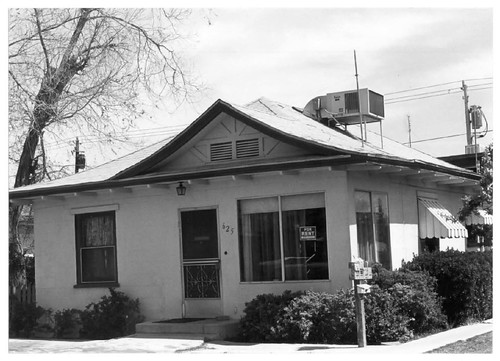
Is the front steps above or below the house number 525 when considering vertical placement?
below

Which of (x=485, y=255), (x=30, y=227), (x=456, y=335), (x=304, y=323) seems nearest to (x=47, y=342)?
(x=304, y=323)

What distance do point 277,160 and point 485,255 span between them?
5.27m

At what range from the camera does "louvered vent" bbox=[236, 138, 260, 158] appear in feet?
49.4

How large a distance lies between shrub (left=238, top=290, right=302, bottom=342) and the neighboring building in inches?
30.1

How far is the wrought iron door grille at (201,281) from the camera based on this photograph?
15.4 m

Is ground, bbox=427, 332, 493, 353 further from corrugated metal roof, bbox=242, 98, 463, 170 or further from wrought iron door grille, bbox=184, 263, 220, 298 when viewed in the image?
wrought iron door grille, bbox=184, 263, 220, 298

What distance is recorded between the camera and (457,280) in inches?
582

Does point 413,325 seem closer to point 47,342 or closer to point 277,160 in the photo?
point 277,160

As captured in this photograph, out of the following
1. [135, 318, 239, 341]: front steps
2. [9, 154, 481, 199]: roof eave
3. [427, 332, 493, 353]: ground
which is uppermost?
[9, 154, 481, 199]: roof eave

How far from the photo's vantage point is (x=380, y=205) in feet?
50.9

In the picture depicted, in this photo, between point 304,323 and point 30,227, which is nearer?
point 304,323

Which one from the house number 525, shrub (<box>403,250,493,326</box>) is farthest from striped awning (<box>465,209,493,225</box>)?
the house number 525

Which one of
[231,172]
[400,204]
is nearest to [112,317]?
[231,172]

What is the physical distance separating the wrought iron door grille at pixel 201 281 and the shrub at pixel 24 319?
393cm
